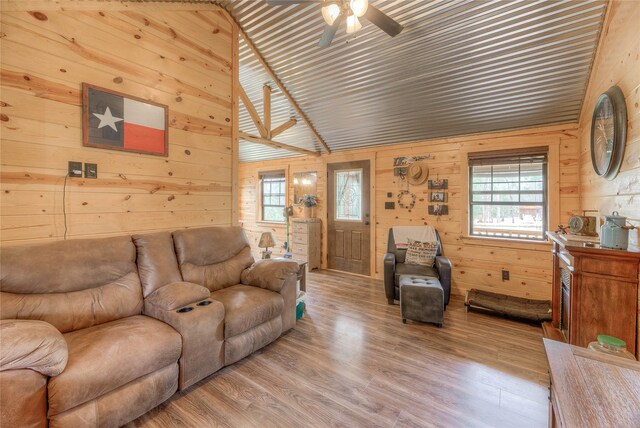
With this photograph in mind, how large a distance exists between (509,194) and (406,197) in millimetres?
1376

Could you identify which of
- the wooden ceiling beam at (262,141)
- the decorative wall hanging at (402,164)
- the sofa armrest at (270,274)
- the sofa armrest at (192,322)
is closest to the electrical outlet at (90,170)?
the sofa armrest at (192,322)

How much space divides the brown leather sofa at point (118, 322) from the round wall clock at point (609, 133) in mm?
2709

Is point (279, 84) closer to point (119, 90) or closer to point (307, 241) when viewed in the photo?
point (119, 90)

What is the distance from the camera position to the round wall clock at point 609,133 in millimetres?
1917

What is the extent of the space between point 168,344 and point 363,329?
6.05ft

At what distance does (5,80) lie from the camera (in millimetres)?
1753

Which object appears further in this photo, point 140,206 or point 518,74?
point 518,74

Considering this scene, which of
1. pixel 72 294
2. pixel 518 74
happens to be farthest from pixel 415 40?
pixel 72 294

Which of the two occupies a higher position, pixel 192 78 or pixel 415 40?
pixel 415 40

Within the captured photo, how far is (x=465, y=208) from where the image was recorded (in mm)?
3863

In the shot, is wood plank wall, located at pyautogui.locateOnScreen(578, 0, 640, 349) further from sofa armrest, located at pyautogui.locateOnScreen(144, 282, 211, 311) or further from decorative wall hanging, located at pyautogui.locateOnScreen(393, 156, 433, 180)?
sofa armrest, located at pyautogui.locateOnScreen(144, 282, 211, 311)

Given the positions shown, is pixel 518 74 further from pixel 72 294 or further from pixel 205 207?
pixel 72 294

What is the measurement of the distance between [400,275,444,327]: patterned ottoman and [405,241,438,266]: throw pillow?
0.73m

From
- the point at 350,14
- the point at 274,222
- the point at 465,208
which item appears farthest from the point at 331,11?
the point at 274,222
